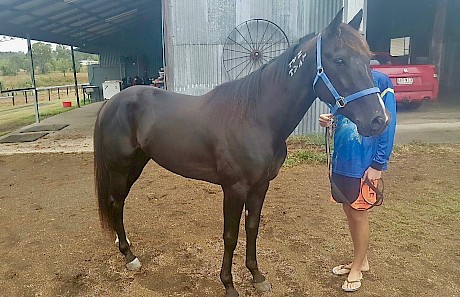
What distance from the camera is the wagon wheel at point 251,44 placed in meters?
6.51

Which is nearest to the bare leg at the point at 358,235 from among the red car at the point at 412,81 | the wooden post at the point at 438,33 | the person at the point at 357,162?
the person at the point at 357,162

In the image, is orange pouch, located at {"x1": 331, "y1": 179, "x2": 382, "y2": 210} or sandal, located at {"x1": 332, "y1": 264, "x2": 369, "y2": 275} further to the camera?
sandal, located at {"x1": 332, "y1": 264, "x2": 369, "y2": 275}

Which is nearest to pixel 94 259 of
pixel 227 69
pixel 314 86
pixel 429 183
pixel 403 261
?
pixel 314 86

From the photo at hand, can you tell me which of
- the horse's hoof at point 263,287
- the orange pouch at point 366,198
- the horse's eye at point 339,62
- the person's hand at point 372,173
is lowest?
the horse's hoof at point 263,287

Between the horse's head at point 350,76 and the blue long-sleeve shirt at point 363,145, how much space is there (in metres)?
0.34

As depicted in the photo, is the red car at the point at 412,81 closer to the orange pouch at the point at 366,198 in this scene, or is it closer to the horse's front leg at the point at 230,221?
the orange pouch at the point at 366,198

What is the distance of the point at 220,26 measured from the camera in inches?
255

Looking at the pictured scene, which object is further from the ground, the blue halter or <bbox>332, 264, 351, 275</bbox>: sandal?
the blue halter

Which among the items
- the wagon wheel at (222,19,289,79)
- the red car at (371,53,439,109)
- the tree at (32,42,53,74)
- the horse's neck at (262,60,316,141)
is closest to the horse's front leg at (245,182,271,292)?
the horse's neck at (262,60,316,141)

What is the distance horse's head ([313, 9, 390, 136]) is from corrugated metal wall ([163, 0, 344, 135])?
4.99 meters

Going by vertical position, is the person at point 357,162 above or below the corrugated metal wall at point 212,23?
below

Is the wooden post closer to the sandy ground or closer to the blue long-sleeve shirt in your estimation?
A: the sandy ground

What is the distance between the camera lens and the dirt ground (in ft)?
8.04

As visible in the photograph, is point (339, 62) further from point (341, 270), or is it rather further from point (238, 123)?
point (341, 270)
